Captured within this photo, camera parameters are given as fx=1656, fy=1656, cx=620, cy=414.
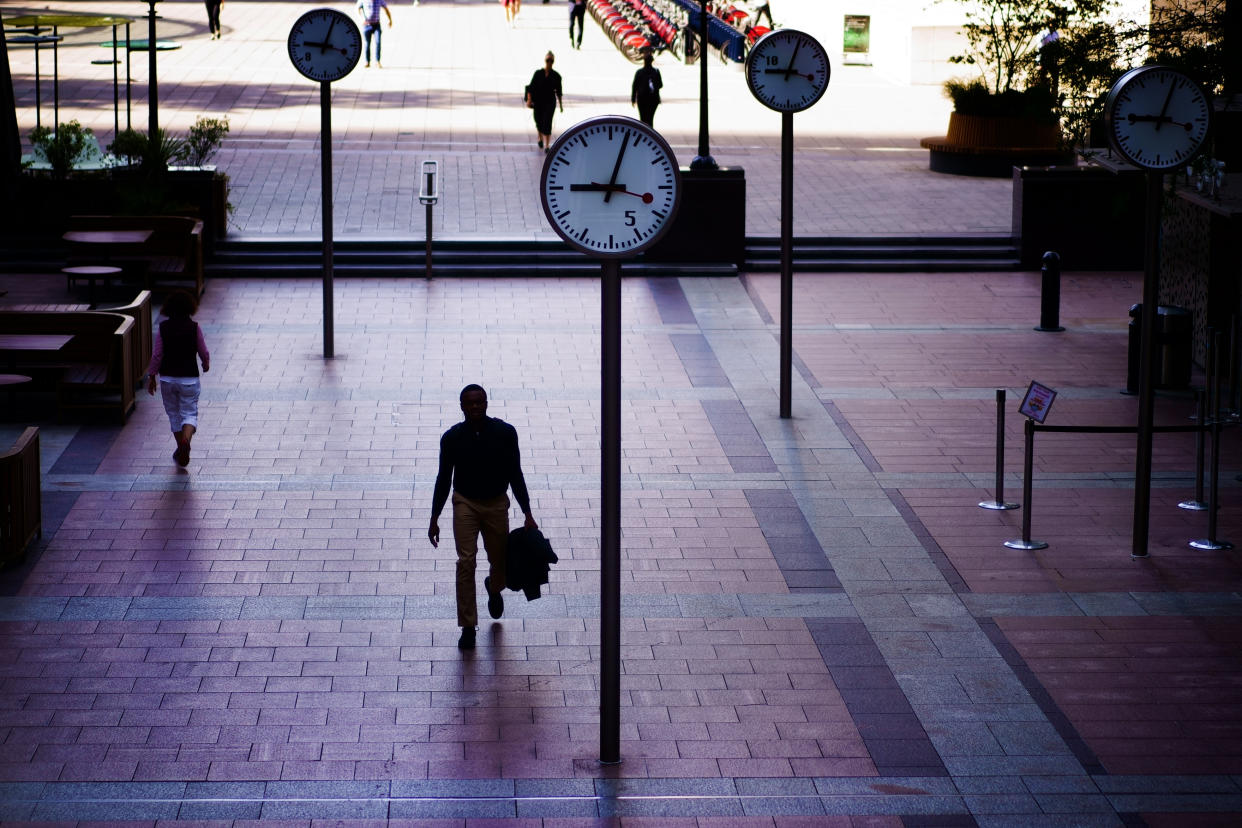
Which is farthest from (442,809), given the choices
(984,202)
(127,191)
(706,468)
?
(984,202)

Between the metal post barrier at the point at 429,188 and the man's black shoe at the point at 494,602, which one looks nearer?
the man's black shoe at the point at 494,602

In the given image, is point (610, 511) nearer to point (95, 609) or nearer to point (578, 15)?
point (95, 609)

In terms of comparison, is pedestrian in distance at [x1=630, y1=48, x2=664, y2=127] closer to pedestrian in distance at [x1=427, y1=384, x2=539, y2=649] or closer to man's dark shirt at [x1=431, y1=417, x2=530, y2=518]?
pedestrian in distance at [x1=427, y1=384, x2=539, y2=649]

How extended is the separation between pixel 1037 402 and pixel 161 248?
12171mm

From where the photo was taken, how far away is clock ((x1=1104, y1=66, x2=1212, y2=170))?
1079cm

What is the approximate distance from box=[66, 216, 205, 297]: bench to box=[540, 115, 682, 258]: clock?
41.8ft

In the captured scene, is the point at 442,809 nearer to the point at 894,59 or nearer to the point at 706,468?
the point at 706,468

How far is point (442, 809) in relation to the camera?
7605 mm

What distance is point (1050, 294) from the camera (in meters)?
18.5

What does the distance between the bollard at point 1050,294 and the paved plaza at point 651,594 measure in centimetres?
24

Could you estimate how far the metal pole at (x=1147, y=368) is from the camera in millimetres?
10867

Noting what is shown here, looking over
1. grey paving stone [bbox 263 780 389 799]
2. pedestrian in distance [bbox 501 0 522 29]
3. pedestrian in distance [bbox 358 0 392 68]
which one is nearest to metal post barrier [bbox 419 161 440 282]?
grey paving stone [bbox 263 780 389 799]

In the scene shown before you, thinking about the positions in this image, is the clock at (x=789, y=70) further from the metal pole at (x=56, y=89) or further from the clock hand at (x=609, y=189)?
the metal pole at (x=56, y=89)

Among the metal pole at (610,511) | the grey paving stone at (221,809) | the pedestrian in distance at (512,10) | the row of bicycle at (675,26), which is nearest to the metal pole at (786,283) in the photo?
the metal pole at (610,511)
